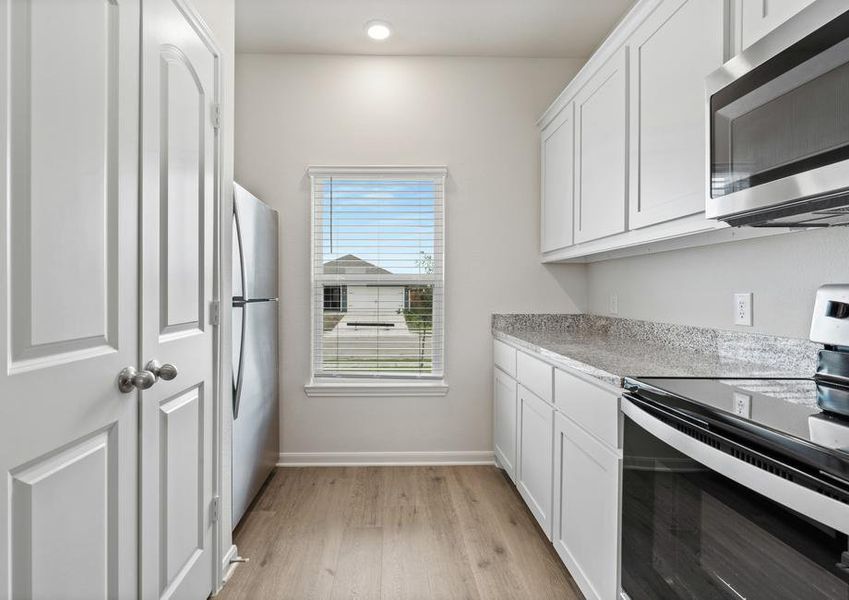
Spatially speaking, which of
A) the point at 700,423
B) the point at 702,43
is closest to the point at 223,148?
the point at 702,43

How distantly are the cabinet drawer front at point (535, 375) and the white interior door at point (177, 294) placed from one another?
134cm

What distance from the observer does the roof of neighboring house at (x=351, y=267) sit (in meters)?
3.27

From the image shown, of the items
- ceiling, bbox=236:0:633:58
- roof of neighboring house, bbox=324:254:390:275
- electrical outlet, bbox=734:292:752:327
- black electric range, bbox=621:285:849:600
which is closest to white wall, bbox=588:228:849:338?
electrical outlet, bbox=734:292:752:327

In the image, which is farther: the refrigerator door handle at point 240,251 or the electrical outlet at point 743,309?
the refrigerator door handle at point 240,251

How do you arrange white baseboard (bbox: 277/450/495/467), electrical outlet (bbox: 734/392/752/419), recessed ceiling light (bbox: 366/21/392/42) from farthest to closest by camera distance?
white baseboard (bbox: 277/450/495/467), recessed ceiling light (bbox: 366/21/392/42), electrical outlet (bbox: 734/392/752/419)

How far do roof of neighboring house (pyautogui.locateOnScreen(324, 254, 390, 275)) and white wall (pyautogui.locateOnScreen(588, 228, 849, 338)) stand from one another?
151 centimetres

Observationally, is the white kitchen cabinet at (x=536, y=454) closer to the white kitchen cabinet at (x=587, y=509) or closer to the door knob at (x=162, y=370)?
the white kitchen cabinet at (x=587, y=509)

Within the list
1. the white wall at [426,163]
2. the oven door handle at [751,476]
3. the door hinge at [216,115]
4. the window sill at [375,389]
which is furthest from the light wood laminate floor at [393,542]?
the door hinge at [216,115]

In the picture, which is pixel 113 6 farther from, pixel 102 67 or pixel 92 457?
pixel 92 457

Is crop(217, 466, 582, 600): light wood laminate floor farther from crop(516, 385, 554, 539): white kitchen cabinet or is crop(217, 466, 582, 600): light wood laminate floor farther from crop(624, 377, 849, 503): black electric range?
crop(624, 377, 849, 503): black electric range

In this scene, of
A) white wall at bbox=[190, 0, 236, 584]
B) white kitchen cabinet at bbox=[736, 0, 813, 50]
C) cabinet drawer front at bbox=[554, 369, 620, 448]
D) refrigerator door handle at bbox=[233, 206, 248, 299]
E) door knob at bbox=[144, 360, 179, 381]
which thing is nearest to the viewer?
white kitchen cabinet at bbox=[736, 0, 813, 50]

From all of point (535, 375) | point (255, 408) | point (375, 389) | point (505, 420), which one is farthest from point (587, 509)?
point (375, 389)

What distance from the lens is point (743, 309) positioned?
1.85 m

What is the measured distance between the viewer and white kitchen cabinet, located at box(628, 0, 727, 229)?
1.53 meters
